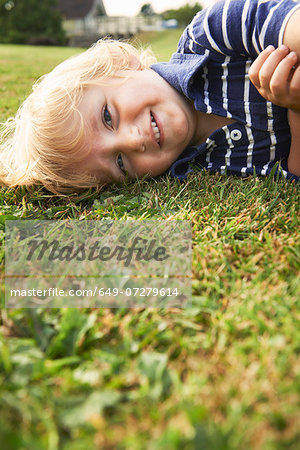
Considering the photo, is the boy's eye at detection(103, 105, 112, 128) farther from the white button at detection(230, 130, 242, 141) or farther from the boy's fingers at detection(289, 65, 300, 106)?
the boy's fingers at detection(289, 65, 300, 106)

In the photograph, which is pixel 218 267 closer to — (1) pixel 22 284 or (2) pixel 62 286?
(2) pixel 62 286

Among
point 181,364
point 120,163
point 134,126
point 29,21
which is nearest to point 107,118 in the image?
point 134,126

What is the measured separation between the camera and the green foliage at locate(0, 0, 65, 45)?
29406 millimetres

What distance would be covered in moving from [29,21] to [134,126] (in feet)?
107

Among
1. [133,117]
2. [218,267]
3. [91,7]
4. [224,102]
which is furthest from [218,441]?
[91,7]

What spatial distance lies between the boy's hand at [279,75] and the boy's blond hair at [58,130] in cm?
91

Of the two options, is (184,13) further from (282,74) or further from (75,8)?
(282,74)

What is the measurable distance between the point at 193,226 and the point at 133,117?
33.1 inches

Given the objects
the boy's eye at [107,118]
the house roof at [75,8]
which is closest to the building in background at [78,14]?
the house roof at [75,8]

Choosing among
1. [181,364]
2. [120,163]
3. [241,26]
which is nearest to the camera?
[181,364]

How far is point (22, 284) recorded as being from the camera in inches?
55.7

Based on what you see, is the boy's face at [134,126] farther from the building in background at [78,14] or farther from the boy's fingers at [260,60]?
the building in background at [78,14]

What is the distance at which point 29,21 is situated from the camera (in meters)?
29.9

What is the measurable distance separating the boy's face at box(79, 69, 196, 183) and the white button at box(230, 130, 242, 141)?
0.27 m
